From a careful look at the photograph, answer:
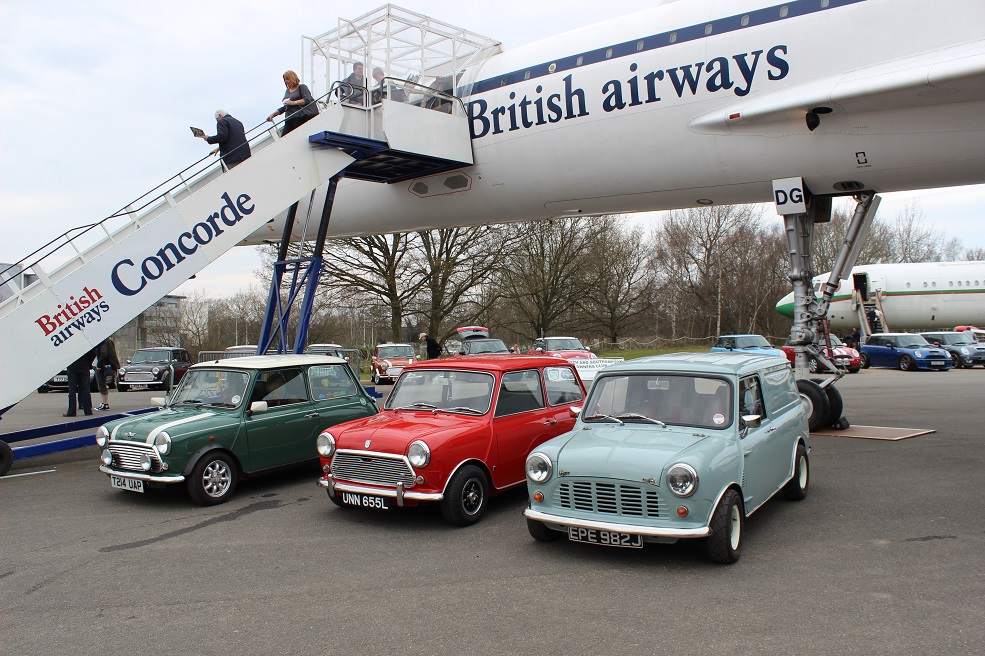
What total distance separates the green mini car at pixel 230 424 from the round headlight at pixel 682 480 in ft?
16.9

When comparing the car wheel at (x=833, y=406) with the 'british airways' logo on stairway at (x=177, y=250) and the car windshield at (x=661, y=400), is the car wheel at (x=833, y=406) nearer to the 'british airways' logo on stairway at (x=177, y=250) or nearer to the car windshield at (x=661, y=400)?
the car windshield at (x=661, y=400)

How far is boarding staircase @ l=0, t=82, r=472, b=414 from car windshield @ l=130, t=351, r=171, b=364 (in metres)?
16.3

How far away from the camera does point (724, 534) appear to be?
17.3 feet

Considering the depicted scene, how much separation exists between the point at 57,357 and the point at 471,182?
7276 millimetres

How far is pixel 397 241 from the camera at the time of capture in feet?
121

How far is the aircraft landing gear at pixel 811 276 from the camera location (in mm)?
10742

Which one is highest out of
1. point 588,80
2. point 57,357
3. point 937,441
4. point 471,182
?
point 588,80

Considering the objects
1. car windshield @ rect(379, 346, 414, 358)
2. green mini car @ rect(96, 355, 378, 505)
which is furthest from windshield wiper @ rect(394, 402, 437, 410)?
car windshield @ rect(379, 346, 414, 358)

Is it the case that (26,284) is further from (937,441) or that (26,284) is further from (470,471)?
(937,441)

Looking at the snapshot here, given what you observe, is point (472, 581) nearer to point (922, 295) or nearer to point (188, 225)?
point (188, 225)

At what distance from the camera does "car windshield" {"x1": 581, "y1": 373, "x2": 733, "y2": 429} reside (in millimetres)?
6055

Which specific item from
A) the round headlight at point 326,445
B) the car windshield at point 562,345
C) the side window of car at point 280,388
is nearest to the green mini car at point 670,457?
the round headlight at point 326,445

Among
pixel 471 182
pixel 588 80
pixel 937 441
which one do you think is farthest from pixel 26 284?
pixel 937 441

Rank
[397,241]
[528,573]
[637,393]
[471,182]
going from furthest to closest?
[397,241]
[471,182]
[637,393]
[528,573]
